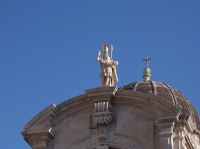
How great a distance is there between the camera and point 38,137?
24406mm

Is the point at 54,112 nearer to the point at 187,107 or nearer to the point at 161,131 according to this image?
the point at 161,131

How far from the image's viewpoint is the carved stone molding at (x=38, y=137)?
79.8 feet

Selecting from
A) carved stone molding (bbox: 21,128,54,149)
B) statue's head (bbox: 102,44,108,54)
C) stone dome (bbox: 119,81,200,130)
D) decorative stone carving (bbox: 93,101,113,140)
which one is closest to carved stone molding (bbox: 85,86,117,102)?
decorative stone carving (bbox: 93,101,113,140)

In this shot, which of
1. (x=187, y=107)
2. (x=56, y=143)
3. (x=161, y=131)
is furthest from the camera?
(x=187, y=107)

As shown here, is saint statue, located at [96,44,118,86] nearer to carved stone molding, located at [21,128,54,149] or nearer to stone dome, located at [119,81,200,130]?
carved stone molding, located at [21,128,54,149]

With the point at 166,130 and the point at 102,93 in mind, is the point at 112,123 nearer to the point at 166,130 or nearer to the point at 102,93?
the point at 102,93

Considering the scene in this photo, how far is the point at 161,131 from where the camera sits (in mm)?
22828

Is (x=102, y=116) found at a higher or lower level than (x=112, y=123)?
higher

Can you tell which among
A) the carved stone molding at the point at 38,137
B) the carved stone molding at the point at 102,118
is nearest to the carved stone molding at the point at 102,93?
the carved stone molding at the point at 102,118

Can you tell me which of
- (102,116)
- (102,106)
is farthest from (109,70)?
(102,116)

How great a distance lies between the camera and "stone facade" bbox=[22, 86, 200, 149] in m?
22.8

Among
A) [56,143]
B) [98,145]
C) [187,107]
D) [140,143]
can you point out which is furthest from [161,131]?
[187,107]

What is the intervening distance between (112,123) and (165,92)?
6257 millimetres

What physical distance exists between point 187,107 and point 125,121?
6429 mm
